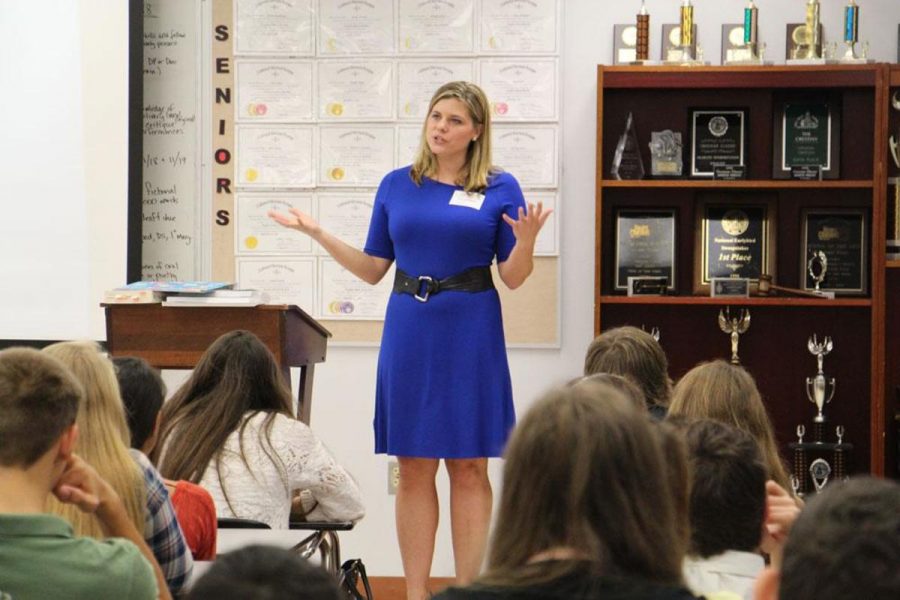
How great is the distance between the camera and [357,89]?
18.2 feet

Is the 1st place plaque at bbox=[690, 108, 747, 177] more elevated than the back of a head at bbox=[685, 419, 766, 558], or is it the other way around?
the 1st place plaque at bbox=[690, 108, 747, 177]

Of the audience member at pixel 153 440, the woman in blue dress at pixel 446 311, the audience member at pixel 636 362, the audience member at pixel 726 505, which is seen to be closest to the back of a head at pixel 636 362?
the audience member at pixel 636 362

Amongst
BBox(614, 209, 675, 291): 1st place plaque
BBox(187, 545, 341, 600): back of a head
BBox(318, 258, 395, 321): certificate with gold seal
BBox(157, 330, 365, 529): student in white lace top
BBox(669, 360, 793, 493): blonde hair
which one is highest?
BBox(614, 209, 675, 291): 1st place plaque

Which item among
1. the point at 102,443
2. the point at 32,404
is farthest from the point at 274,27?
the point at 32,404

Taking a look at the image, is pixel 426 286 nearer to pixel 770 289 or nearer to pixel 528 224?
pixel 528 224

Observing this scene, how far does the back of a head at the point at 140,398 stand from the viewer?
2.72 meters

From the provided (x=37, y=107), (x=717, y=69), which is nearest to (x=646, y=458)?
(x=717, y=69)

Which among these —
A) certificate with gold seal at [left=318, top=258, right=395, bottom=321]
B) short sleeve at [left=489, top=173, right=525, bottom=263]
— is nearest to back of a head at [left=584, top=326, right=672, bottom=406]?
short sleeve at [left=489, top=173, right=525, bottom=263]

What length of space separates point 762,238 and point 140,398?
3281 millimetres

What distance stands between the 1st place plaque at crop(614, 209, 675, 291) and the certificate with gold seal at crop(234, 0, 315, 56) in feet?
4.90

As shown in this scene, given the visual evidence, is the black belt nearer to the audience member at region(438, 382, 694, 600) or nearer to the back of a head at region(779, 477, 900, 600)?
the audience member at region(438, 382, 694, 600)

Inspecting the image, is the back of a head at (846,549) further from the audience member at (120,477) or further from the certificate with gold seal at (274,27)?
the certificate with gold seal at (274,27)

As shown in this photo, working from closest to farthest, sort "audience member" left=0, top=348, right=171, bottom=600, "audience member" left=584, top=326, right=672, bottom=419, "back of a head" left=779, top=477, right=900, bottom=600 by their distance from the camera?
"back of a head" left=779, top=477, right=900, bottom=600
"audience member" left=0, top=348, right=171, bottom=600
"audience member" left=584, top=326, right=672, bottom=419

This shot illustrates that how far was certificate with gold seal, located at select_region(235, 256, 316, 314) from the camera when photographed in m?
5.63
